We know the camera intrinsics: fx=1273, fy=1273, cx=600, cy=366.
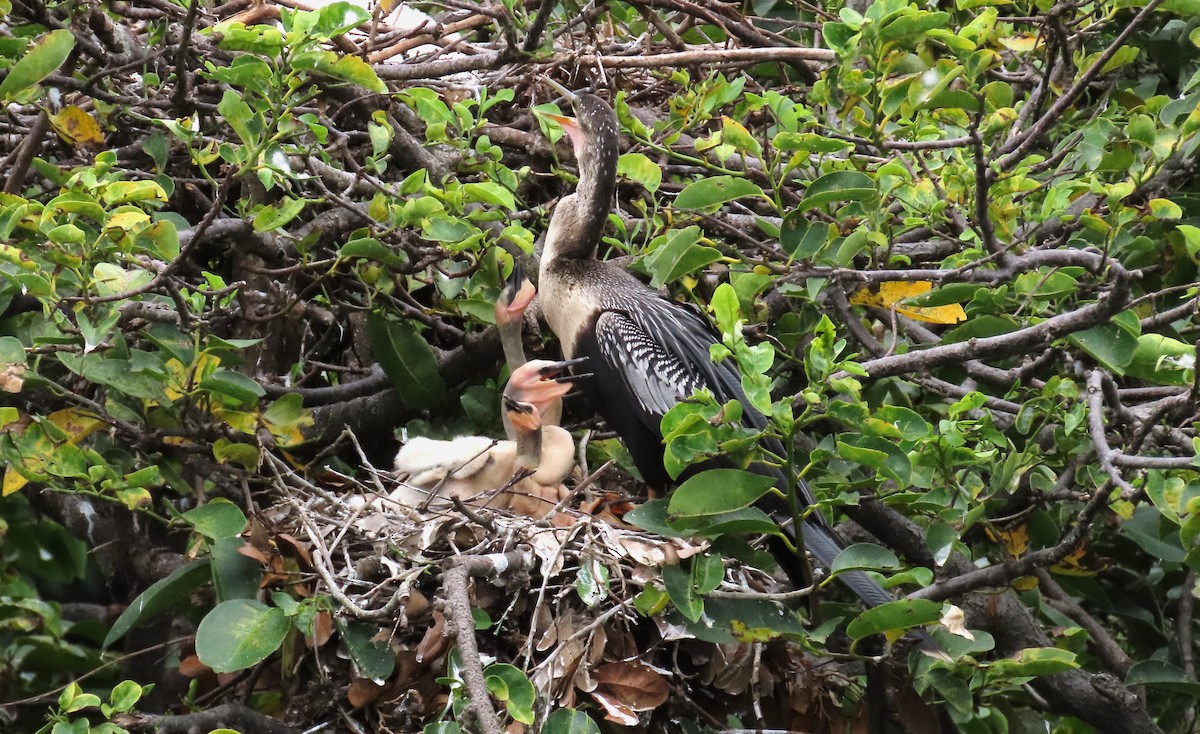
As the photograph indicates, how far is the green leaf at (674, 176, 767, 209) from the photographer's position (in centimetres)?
254

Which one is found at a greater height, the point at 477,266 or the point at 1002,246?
the point at 1002,246

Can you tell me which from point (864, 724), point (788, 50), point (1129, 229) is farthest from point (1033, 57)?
point (864, 724)

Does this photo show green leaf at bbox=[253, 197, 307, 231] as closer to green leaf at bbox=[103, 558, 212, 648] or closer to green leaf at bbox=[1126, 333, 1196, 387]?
green leaf at bbox=[103, 558, 212, 648]

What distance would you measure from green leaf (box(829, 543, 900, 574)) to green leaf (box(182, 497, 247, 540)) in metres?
1.19

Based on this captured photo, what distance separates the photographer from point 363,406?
3.54 metres

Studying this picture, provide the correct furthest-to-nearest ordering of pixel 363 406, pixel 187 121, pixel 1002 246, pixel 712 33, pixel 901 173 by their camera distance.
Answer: pixel 712 33 < pixel 363 406 < pixel 187 121 < pixel 901 173 < pixel 1002 246

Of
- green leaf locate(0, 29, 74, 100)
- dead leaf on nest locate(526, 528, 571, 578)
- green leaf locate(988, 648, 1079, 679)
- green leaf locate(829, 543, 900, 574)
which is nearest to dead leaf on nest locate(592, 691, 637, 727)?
dead leaf on nest locate(526, 528, 571, 578)

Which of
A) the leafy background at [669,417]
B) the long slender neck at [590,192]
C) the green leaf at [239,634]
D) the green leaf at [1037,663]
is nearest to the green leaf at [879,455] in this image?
the leafy background at [669,417]

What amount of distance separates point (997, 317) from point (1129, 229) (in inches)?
13.9

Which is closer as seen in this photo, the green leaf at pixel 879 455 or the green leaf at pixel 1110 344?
the green leaf at pixel 879 455

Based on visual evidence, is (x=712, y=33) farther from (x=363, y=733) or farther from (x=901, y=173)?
(x=363, y=733)

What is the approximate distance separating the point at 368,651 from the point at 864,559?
1008 millimetres

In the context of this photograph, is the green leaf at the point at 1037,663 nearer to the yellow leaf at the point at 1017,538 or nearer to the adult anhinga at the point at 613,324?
the yellow leaf at the point at 1017,538

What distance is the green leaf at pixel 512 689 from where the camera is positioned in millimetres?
2111
